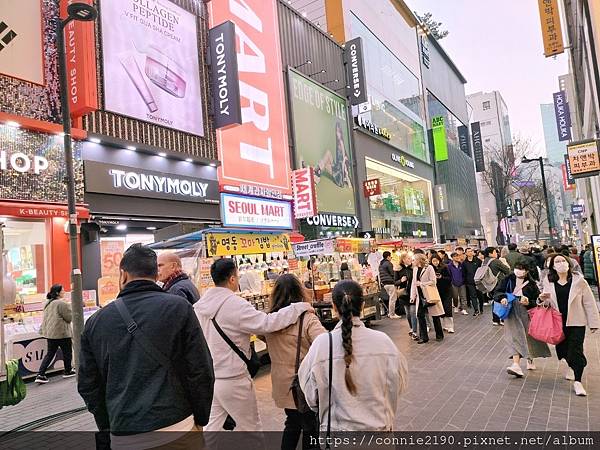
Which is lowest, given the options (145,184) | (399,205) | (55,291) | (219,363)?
(219,363)

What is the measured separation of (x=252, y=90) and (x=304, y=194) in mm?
4935

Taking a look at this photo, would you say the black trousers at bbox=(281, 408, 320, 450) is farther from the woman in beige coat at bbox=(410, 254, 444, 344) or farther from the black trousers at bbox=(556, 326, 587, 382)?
the woman in beige coat at bbox=(410, 254, 444, 344)

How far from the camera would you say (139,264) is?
2.46m

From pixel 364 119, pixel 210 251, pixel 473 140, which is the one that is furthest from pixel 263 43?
pixel 473 140

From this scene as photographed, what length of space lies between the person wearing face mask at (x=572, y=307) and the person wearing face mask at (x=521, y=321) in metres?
0.51

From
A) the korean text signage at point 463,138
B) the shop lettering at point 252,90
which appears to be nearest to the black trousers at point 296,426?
the shop lettering at point 252,90

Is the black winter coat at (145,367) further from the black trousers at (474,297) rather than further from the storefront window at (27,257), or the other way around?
the black trousers at (474,297)

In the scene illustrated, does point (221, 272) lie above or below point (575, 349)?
above

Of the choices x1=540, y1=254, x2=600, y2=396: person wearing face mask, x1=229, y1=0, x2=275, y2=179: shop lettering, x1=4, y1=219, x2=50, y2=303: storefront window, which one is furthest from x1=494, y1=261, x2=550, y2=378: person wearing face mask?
x1=229, y1=0, x2=275, y2=179: shop lettering

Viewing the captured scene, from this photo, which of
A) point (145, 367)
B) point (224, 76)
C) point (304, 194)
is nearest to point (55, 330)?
point (145, 367)

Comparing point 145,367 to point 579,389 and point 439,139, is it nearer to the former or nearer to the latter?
point 579,389

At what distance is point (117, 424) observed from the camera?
227 cm

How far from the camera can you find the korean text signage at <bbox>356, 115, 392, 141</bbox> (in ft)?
88.9

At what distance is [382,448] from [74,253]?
720 cm
